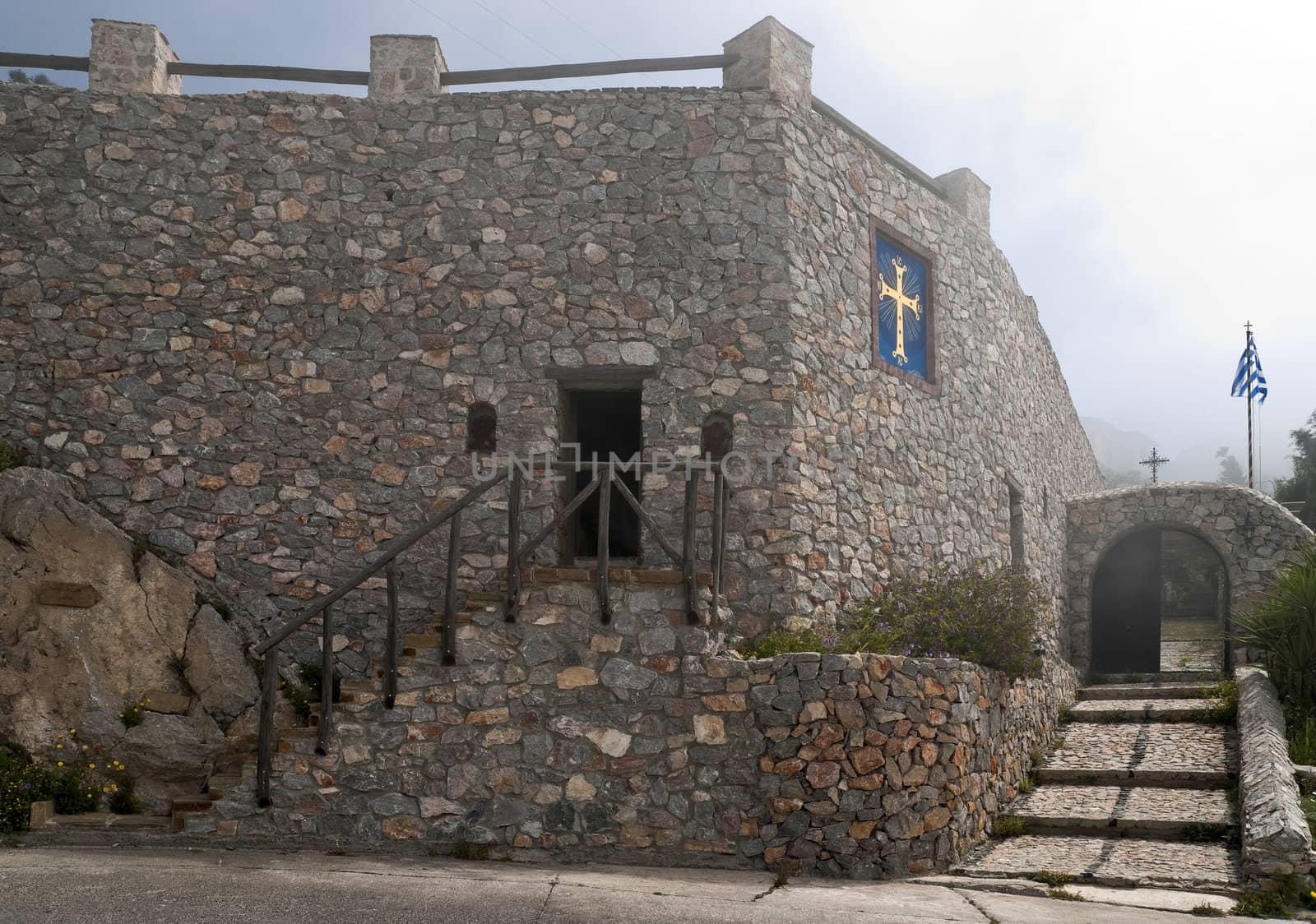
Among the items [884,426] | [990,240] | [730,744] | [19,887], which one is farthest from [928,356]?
[19,887]

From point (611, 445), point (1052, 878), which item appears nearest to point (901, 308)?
point (611, 445)

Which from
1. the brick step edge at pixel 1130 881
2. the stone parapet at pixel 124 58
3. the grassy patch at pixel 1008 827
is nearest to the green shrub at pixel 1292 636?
the grassy patch at pixel 1008 827

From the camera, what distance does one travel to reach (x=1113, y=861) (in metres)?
7.99

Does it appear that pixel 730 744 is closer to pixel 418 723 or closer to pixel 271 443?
pixel 418 723

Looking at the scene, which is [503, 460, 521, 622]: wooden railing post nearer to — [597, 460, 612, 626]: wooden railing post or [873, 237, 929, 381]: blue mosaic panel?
[597, 460, 612, 626]: wooden railing post

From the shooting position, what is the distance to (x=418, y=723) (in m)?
7.42

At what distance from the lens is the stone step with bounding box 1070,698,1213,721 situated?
1159 centimetres

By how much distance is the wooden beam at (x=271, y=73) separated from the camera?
991 cm

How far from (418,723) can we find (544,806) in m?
1.00

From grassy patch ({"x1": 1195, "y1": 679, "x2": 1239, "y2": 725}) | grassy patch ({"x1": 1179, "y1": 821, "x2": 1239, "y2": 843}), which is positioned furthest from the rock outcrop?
grassy patch ({"x1": 1195, "y1": 679, "x2": 1239, "y2": 725})

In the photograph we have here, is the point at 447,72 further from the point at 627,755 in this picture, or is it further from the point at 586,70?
the point at 627,755

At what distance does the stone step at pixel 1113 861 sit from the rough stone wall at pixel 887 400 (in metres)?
2.34

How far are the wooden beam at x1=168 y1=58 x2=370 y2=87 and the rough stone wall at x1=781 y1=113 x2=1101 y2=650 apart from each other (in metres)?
3.83

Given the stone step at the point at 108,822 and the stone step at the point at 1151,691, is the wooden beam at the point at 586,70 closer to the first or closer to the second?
the stone step at the point at 108,822
